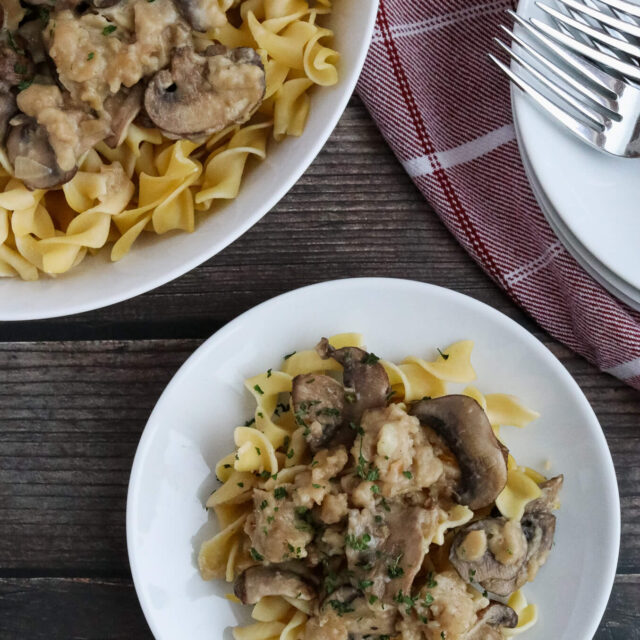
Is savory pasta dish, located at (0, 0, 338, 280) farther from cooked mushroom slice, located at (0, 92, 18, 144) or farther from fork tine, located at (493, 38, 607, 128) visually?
fork tine, located at (493, 38, 607, 128)

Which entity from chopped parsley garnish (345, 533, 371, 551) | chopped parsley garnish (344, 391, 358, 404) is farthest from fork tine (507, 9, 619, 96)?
chopped parsley garnish (345, 533, 371, 551)

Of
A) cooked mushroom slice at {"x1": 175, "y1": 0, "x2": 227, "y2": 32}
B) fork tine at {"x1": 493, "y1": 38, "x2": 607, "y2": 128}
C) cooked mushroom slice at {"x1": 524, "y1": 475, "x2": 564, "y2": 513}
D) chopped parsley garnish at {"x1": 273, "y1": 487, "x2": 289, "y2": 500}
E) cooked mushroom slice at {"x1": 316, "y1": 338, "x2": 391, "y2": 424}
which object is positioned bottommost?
chopped parsley garnish at {"x1": 273, "y1": 487, "x2": 289, "y2": 500}

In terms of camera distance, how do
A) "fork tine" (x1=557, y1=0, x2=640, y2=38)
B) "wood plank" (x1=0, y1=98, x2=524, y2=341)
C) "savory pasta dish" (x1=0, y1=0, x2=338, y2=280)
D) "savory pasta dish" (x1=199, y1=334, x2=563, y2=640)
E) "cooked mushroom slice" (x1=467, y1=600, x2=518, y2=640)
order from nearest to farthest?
→ "savory pasta dish" (x1=0, y1=0, x2=338, y2=280)
"fork tine" (x1=557, y1=0, x2=640, y2=38)
"savory pasta dish" (x1=199, y1=334, x2=563, y2=640)
"cooked mushroom slice" (x1=467, y1=600, x2=518, y2=640)
"wood plank" (x1=0, y1=98, x2=524, y2=341)

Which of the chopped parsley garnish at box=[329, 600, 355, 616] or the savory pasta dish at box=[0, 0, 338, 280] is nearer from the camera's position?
the savory pasta dish at box=[0, 0, 338, 280]

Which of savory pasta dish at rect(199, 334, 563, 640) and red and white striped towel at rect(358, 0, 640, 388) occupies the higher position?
red and white striped towel at rect(358, 0, 640, 388)

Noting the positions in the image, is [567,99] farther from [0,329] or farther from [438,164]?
[0,329]

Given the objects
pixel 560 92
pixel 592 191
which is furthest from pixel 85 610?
pixel 560 92

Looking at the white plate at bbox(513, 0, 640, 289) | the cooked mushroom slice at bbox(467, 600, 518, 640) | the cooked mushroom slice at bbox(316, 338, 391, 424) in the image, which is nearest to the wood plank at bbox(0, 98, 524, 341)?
the cooked mushroom slice at bbox(316, 338, 391, 424)

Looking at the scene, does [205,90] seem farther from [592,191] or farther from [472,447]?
[472,447]

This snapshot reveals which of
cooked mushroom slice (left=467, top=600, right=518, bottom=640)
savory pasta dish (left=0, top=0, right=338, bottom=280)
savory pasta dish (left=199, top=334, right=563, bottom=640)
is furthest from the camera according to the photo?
cooked mushroom slice (left=467, top=600, right=518, bottom=640)

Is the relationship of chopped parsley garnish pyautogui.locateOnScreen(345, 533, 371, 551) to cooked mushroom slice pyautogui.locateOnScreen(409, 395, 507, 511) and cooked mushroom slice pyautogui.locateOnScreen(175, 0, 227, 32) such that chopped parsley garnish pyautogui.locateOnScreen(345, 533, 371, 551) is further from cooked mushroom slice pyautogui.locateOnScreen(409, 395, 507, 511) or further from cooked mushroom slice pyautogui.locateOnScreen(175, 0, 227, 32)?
cooked mushroom slice pyautogui.locateOnScreen(175, 0, 227, 32)
